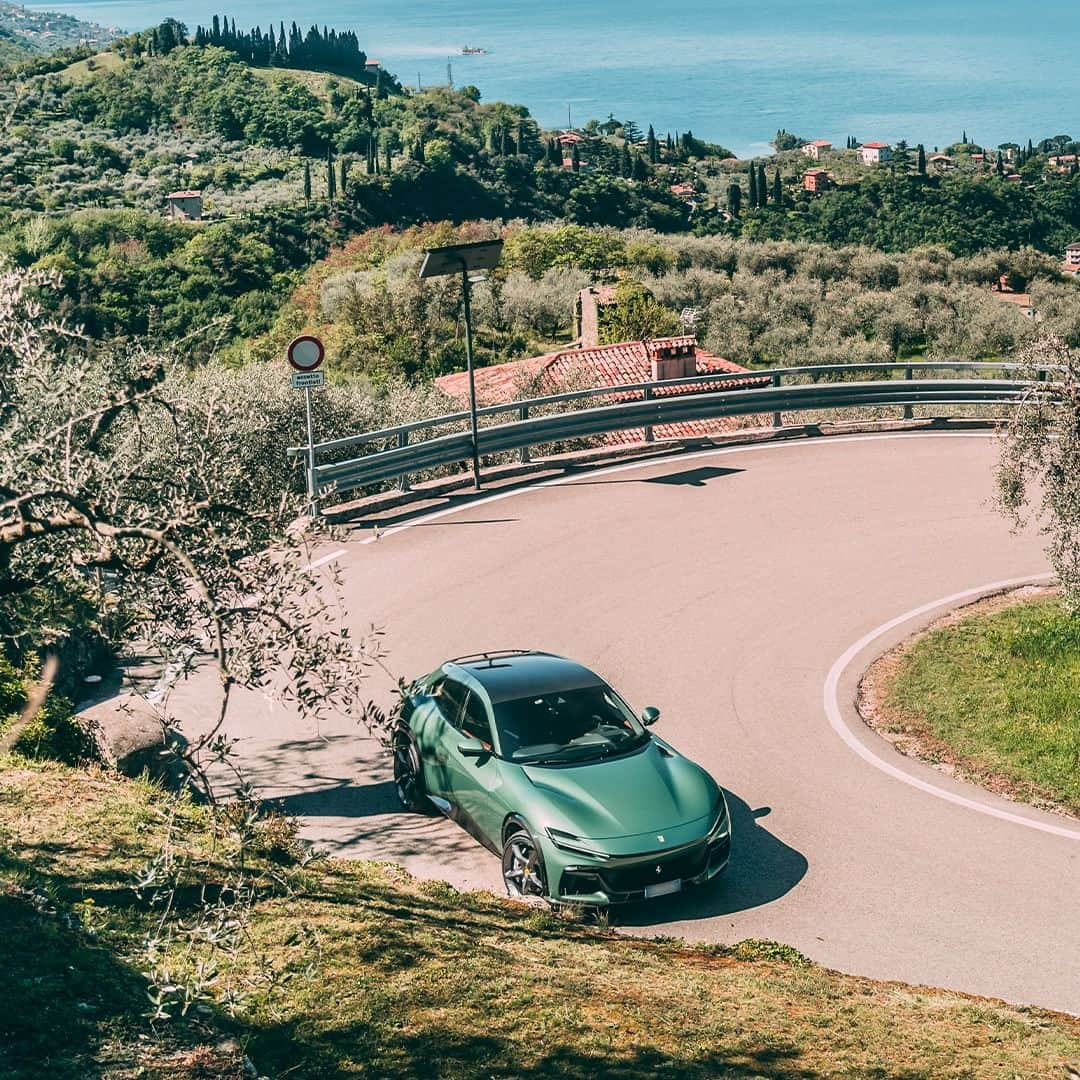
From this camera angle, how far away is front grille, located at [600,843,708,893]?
29.3 feet

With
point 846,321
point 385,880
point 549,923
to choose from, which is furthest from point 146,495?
point 846,321

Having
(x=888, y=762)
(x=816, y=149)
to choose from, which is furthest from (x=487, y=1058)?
(x=816, y=149)

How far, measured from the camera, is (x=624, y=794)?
9.40 m

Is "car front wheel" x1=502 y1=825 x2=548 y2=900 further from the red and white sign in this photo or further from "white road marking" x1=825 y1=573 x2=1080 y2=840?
the red and white sign

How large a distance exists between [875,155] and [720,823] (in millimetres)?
134344

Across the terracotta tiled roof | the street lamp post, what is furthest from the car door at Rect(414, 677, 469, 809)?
the terracotta tiled roof

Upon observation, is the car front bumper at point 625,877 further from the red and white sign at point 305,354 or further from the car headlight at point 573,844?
the red and white sign at point 305,354

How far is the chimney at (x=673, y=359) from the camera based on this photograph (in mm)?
24781

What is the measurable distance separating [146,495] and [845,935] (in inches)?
211

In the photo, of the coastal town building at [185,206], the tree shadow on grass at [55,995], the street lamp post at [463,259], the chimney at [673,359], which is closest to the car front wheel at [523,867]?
the tree shadow on grass at [55,995]

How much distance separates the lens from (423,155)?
394 ft

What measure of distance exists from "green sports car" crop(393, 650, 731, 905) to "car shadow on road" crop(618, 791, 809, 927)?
25 centimetres

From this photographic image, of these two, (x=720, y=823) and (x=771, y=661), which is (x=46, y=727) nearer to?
(x=720, y=823)

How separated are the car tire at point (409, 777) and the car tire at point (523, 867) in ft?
4.49
